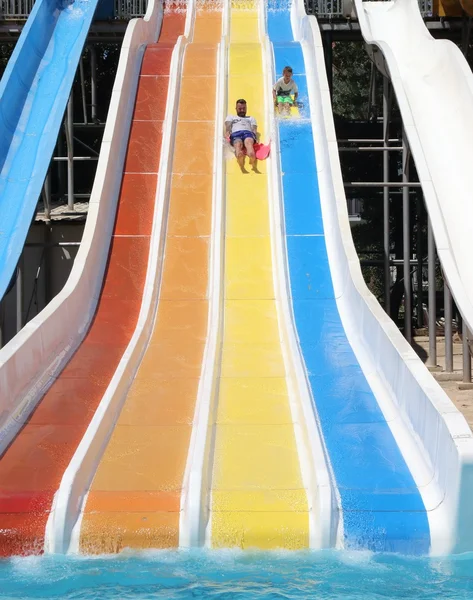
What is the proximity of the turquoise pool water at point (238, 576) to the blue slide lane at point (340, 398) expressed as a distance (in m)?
0.19

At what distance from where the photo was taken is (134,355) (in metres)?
7.17

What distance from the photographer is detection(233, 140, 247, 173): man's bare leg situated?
33.3 feet

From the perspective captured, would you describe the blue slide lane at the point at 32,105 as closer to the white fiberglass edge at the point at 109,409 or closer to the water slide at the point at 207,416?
the white fiberglass edge at the point at 109,409

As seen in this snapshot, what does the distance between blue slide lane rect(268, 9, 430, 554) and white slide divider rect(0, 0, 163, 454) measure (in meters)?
1.70

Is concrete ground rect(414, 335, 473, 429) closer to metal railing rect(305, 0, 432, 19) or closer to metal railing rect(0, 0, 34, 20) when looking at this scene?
metal railing rect(305, 0, 432, 19)

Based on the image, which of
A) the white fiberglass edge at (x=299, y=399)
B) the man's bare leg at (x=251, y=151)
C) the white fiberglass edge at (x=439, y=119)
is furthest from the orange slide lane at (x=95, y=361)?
the white fiberglass edge at (x=439, y=119)

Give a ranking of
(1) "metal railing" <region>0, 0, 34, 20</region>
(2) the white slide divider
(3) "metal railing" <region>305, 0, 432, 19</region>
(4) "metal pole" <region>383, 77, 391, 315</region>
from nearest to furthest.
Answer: (2) the white slide divider, (4) "metal pole" <region>383, 77, 391, 315</region>, (3) "metal railing" <region>305, 0, 432, 19</region>, (1) "metal railing" <region>0, 0, 34, 20</region>

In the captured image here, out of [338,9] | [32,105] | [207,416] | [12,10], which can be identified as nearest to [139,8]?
[12,10]

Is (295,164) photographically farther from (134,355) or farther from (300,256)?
(134,355)

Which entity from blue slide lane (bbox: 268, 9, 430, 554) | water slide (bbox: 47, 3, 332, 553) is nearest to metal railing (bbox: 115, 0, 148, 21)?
water slide (bbox: 47, 3, 332, 553)

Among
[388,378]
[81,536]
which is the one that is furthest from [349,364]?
[81,536]

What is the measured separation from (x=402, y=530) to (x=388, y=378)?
1614 mm

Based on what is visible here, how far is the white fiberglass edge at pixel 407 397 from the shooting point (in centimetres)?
502

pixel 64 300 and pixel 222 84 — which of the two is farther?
pixel 222 84
